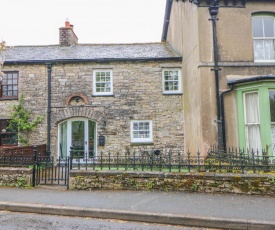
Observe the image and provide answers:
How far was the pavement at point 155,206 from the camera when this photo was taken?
5031 mm

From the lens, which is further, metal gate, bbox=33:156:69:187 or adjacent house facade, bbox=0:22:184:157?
adjacent house facade, bbox=0:22:184:157

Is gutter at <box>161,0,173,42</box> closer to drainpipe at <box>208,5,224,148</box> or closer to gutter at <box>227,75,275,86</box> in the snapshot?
drainpipe at <box>208,5,224,148</box>

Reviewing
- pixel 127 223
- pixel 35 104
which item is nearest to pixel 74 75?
pixel 35 104

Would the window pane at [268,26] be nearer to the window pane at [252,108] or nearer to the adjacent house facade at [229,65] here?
the adjacent house facade at [229,65]

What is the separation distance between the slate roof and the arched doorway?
3376mm

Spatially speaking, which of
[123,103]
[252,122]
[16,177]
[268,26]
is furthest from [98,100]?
[268,26]

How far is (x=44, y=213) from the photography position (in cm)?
592

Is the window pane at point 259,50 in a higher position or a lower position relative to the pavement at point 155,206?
higher

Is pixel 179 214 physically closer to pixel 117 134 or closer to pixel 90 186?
pixel 90 186

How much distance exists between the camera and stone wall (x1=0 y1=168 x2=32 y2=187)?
7.88 metres

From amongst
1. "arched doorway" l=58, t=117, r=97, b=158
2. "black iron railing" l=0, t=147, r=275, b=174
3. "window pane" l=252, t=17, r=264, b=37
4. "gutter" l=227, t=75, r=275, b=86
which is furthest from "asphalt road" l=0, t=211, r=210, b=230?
"window pane" l=252, t=17, r=264, b=37

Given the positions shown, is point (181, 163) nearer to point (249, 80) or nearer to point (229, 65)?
point (249, 80)

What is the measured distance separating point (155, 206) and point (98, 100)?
834 centimetres

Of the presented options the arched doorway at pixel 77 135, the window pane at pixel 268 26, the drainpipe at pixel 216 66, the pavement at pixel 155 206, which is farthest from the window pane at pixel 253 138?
the arched doorway at pixel 77 135
